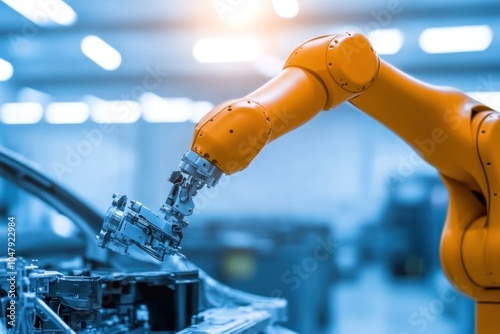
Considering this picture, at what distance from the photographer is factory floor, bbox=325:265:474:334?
16.7ft

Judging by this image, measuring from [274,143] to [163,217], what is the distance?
421cm

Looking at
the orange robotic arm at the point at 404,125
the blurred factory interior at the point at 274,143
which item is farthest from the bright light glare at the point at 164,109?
the orange robotic arm at the point at 404,125

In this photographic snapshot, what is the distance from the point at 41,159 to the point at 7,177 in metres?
3.63

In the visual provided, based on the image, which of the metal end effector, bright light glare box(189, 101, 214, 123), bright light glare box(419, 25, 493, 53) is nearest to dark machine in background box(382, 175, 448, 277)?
bright light glare box(419, 25, 493, 53)

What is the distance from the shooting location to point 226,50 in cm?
584

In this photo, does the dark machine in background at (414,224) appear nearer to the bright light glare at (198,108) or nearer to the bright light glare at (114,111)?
the bright light glare at (198,108)

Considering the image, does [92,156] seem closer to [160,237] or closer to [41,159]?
[41,159]

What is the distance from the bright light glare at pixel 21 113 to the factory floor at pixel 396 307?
3.76 meters

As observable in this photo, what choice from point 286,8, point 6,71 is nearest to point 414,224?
point 286,8

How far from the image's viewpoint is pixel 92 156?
19.8 ft

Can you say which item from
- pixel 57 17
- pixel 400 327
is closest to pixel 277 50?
pixel 57 17

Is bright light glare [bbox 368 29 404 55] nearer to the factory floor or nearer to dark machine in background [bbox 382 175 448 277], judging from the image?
dark machine in background [bbox 382 175 448 277]

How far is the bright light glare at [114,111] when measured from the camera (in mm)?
5879

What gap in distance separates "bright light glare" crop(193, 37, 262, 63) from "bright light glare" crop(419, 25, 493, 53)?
1693 millimetres
